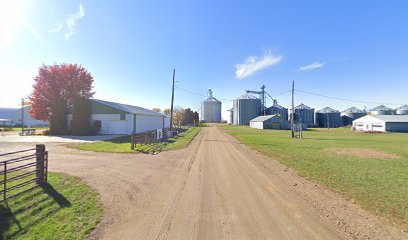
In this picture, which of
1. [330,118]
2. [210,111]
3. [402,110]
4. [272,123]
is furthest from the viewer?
[210,111]

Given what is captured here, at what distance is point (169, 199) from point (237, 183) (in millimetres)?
2980

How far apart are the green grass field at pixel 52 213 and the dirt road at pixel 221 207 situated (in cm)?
38

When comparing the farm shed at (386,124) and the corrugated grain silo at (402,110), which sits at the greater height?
the corrugated grain silo at (402,110)

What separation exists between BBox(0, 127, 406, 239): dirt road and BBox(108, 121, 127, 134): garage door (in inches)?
947

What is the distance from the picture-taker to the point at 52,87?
3369 cm

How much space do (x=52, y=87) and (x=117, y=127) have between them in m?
12.1

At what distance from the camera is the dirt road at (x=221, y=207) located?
181 inches

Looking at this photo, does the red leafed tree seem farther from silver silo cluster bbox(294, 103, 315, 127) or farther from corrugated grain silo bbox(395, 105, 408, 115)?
corrugated grain silo bbox(395, 105, 408, 115)

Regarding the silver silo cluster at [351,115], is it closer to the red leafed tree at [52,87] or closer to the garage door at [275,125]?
the garage door at [275,125]

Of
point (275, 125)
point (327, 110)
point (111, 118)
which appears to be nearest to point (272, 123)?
point (275, 125)

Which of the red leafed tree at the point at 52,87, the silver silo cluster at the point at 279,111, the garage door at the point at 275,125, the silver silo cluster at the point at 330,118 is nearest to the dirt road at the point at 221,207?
the red leafed tree at the point at 52,87

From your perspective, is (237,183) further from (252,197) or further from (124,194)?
(124,194)

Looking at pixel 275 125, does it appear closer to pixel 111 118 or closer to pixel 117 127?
pixel 117 127

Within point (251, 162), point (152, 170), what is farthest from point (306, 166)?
point (152, 170)
